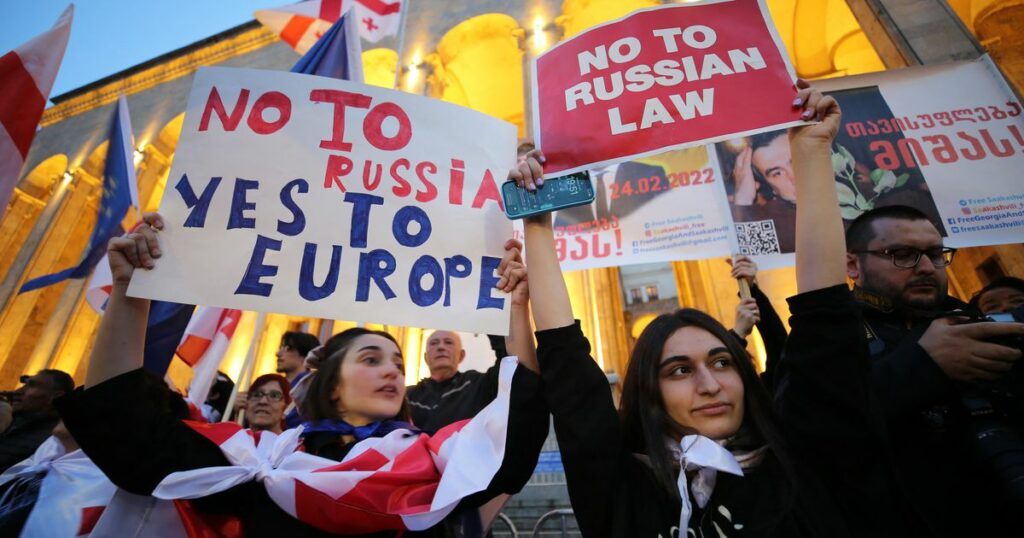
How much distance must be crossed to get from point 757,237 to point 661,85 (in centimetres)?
239

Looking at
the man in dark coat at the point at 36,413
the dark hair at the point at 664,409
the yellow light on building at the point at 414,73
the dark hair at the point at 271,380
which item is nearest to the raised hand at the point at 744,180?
the dark hair at the point at 664,409

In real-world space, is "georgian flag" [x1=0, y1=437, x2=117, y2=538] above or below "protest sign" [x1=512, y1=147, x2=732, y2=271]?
below

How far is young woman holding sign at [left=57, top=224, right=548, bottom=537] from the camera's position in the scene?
146cm

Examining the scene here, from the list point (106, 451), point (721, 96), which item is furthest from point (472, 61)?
point (106, 451)

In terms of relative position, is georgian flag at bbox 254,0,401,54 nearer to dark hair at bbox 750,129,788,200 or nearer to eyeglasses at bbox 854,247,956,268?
dark hair at bbox 750,129,788,200

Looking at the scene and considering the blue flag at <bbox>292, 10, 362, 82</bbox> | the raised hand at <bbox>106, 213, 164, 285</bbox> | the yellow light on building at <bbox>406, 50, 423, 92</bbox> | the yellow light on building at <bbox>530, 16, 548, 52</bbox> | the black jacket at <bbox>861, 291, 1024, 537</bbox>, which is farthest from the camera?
the yellow light on building at <bbox>406, 50, 423, 92</bbox>

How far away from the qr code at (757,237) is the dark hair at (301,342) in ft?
13.5

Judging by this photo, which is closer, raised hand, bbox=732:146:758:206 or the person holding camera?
the person holding camera

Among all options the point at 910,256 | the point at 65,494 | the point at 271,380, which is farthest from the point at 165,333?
the point at 910,256

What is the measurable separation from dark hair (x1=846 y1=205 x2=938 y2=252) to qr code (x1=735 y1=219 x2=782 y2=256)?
1.72 m

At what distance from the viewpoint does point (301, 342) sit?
4.45 m

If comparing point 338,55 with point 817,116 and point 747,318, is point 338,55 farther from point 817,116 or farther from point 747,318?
point 747,318

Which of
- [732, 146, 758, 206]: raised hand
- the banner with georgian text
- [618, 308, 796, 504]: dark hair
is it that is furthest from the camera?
[732, 146, 758, 206]: raised hand

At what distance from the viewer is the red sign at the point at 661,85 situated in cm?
178
